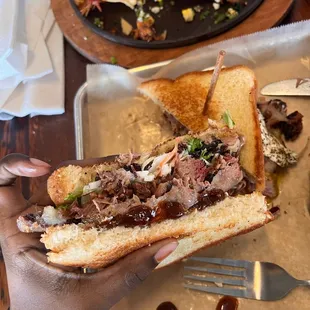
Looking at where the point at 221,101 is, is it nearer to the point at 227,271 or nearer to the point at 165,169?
the point at 165,169

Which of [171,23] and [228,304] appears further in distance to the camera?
[171,23]

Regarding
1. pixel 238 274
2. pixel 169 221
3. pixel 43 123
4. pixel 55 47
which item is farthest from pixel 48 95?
pixel 238 274

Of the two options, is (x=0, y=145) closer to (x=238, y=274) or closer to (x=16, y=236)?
(x=16, y=236)

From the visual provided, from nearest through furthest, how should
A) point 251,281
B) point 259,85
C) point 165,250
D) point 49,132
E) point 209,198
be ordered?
point 165,250 → point 209,198 → point 251,281 → point 259,85 → point 49,132

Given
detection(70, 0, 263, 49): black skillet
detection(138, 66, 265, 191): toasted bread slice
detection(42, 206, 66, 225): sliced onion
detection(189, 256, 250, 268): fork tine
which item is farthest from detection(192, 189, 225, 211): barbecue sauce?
detection(70, 0, 263, 49): black skillet

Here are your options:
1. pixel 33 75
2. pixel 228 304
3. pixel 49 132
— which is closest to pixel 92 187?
pixel 228 304
